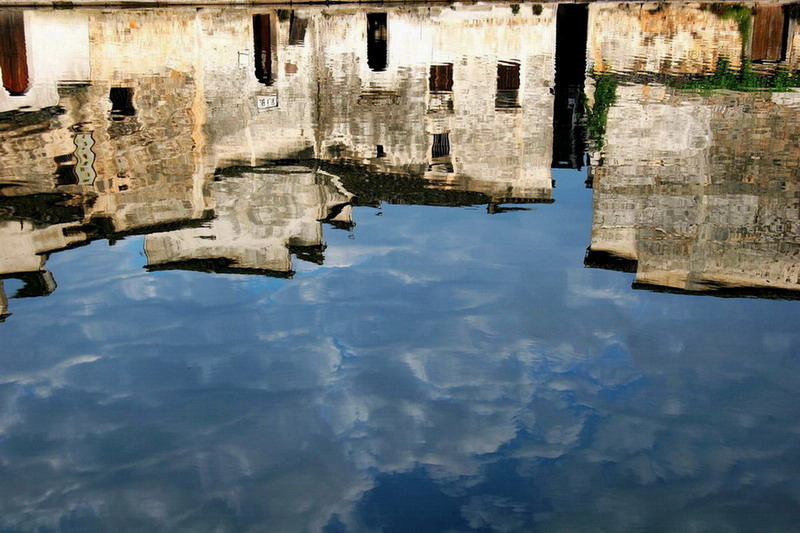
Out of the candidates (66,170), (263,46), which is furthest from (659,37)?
(66,170)

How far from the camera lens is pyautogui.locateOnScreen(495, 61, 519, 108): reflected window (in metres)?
18.5

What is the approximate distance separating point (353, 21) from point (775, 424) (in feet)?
70.6

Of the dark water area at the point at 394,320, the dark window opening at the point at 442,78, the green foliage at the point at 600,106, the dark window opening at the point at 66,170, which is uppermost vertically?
the dark window opening at the point at 442,78

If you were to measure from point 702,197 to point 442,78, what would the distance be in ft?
37.3

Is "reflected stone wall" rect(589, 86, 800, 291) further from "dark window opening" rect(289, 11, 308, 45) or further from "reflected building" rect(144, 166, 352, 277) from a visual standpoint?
"dark window opening" rect(289, 11, 308, 45)

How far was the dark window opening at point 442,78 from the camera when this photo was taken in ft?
63.8

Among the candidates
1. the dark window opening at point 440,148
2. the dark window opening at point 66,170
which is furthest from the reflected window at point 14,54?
the dark window opening at point 440,148

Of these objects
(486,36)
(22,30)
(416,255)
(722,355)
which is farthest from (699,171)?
(22,30)

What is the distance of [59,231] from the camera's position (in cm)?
904

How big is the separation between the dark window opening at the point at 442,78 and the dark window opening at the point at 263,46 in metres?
3.49

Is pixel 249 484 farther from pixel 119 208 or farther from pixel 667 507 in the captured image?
pixel 119 208

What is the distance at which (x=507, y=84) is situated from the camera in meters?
19.9

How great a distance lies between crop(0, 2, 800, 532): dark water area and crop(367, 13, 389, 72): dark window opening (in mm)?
6326

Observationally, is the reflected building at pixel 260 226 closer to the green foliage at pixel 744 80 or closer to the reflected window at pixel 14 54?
the reflected window at pixel 14 54
